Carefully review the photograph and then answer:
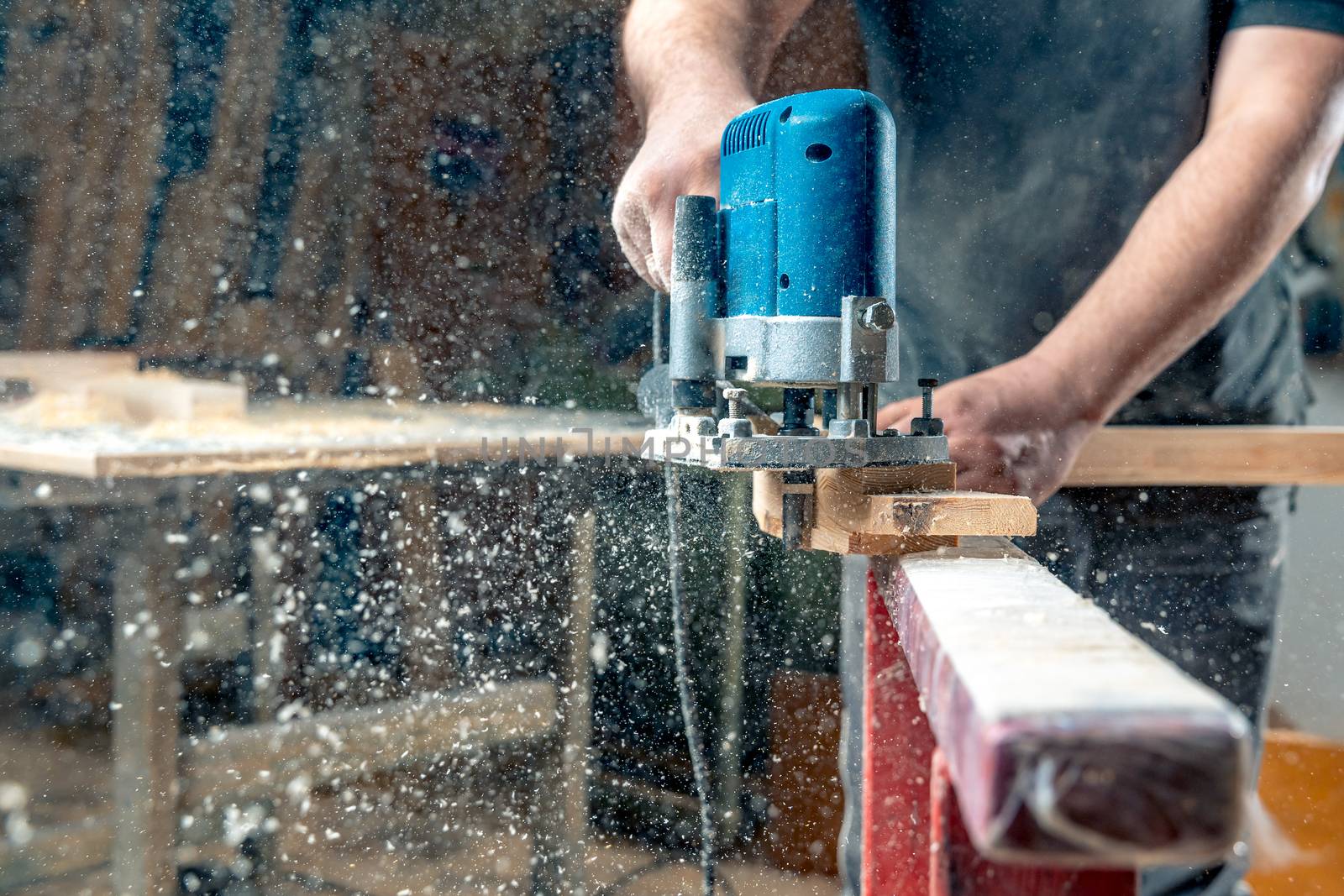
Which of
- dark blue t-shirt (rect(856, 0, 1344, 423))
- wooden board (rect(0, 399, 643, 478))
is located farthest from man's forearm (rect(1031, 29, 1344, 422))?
wooden board (rect(0, 399, 643, 478))

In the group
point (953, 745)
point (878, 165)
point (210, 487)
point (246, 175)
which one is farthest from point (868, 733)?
point (246, 175)

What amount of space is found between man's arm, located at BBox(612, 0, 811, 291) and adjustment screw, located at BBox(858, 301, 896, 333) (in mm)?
258

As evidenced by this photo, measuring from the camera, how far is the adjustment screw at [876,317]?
2.58 ft

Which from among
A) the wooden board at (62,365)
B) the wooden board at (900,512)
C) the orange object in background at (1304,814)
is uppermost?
the wooden board at (62,365)

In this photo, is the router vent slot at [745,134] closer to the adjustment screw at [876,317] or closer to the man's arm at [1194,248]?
the adjustment screw at [876,317]

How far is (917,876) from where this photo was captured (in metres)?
0.75

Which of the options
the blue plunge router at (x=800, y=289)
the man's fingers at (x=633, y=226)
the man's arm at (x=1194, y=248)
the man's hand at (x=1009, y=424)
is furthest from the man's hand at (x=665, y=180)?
the man's arm at (x=1194, y=248)

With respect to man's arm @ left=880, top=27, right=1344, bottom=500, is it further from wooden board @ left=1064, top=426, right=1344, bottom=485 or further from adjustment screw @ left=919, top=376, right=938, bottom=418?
adjustment screw @ left=919, top=376, right=938, bottom=418

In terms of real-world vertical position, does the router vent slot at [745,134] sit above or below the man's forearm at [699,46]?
below

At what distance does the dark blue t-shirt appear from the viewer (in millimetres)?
1563

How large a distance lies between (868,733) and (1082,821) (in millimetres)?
430

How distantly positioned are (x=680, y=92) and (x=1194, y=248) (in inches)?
27.6

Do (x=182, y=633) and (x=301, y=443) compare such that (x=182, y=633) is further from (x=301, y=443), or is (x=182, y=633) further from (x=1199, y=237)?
(x=1199, y=237)

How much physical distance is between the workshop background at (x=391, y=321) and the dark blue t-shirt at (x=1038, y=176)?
2.03ft
